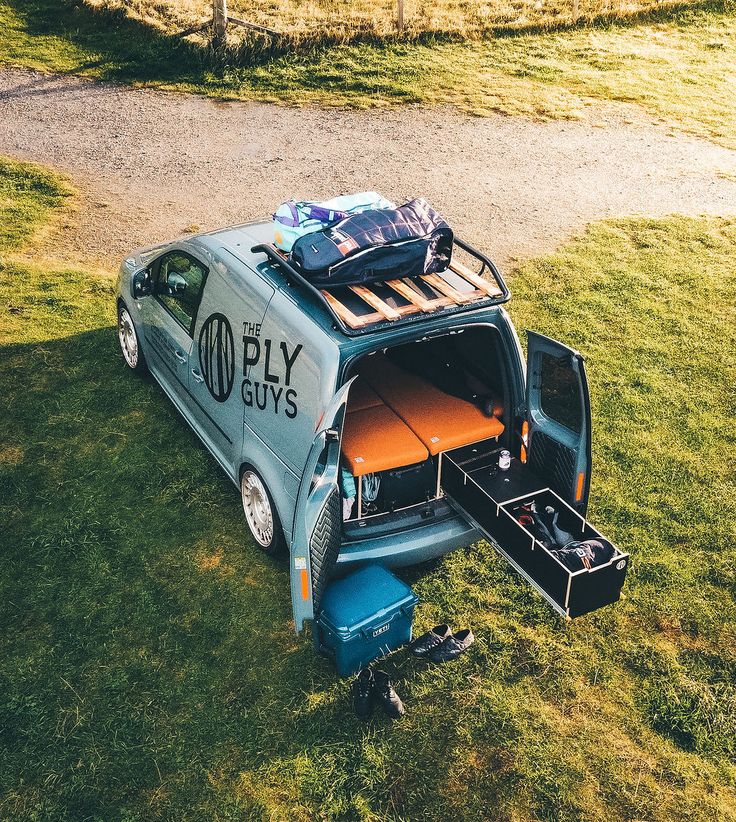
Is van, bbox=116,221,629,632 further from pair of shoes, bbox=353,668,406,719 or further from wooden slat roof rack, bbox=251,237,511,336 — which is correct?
pair of shoes, bbox=353,668,406,719

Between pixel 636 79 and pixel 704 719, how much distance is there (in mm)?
14555

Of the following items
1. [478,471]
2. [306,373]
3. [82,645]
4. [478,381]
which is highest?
[306,373]

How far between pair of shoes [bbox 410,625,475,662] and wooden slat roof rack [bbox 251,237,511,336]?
203 centimetres

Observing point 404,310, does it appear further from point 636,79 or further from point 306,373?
point 636,79

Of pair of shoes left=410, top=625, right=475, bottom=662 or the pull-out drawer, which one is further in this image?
pair of shoes left=410, top=625, right=475, bottom=662

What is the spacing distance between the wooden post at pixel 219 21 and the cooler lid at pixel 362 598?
1333 cm

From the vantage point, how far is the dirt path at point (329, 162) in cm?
1097

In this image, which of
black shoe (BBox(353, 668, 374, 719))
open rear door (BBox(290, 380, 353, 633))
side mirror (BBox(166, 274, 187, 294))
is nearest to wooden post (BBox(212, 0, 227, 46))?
side mirror (BBox(166, 274, 187, 294))

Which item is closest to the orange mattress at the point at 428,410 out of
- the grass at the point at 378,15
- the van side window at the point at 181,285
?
the van side window at the point at 181,285

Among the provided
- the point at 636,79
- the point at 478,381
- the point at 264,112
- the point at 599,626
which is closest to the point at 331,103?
the point at 264,112

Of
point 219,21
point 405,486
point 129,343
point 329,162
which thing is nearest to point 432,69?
point 219,21

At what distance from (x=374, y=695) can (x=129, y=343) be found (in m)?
4.52

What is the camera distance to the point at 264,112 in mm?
14008

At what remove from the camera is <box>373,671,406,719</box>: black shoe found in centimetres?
474
